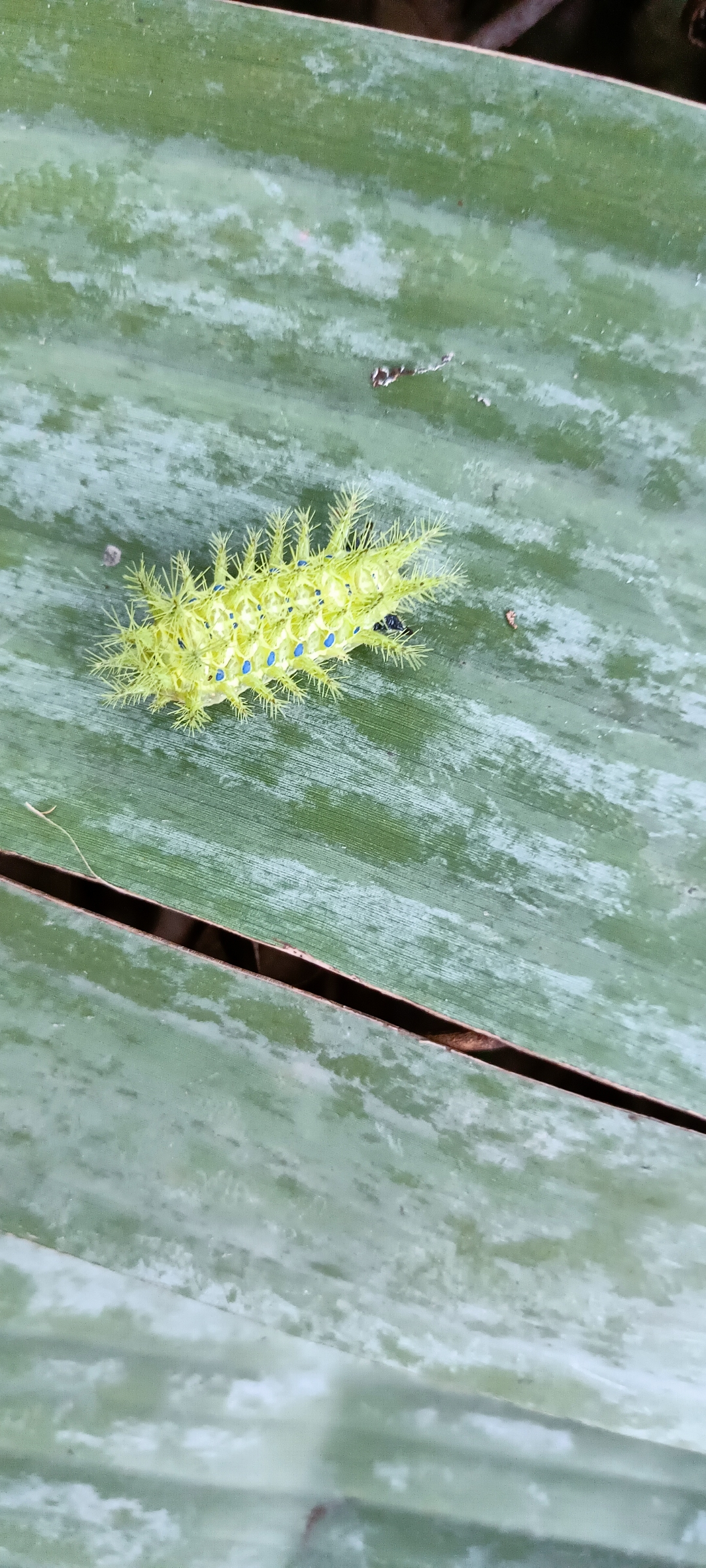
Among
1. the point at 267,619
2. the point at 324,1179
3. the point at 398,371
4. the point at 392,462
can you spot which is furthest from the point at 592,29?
the point at 324,1179

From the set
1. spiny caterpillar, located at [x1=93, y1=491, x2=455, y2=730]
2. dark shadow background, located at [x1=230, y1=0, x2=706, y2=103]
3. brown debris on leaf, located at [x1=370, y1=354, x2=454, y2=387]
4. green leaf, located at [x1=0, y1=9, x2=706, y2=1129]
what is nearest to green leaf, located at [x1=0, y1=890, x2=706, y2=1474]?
green leaf, located at [x1=0, y1=9, x2=706, y2=1129]

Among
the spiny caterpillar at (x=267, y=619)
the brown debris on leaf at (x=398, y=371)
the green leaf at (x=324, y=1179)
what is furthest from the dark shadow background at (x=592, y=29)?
the green leaf at (x=324, y=1179)

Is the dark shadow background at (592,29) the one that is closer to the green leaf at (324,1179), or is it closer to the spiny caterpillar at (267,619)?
the spiny caterpillar at (267,619)

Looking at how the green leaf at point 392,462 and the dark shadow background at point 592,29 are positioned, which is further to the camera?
the dark shadow background at point 592,29

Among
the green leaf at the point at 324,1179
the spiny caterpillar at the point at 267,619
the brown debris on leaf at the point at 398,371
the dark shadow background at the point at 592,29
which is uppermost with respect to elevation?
the dark shadow background at the point at 592,29

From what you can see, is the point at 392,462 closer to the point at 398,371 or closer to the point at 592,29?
the point at 398,371

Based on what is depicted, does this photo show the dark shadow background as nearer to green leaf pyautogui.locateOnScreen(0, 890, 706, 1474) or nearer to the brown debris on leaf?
the brown debris on leaf
